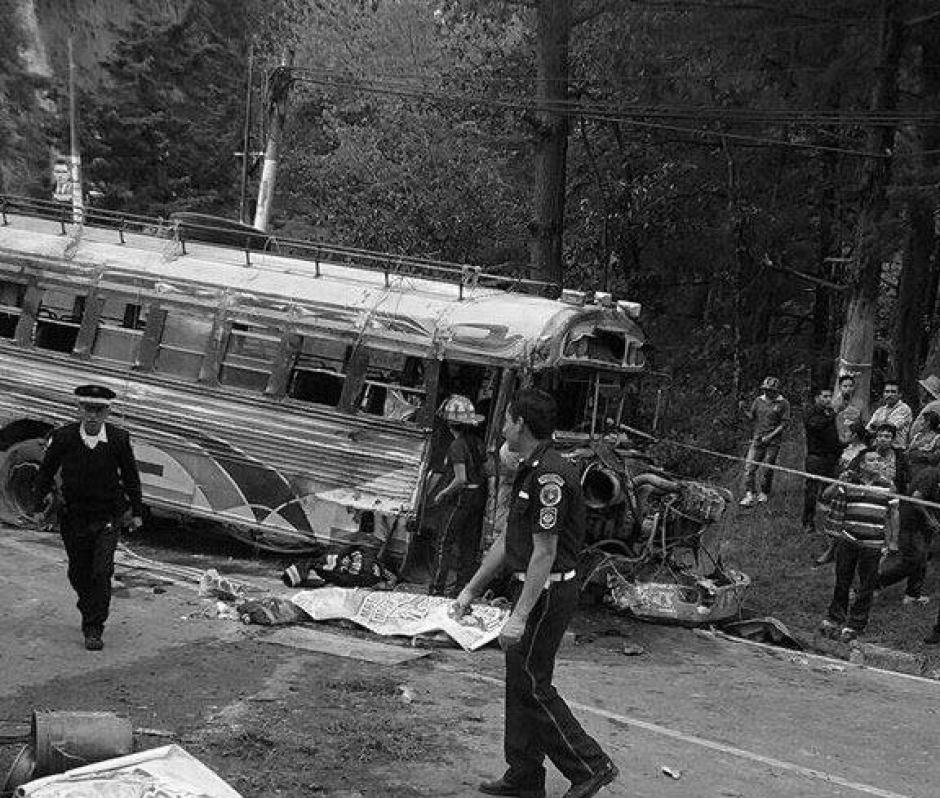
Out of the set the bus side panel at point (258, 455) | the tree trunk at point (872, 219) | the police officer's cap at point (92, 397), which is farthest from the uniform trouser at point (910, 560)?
the police officer's cap at point (92, 397)

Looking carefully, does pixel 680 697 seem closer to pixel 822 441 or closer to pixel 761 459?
pixel 822 441

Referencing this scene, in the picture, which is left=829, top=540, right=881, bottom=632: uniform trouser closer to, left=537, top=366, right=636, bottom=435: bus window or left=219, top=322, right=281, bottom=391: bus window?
left=537, top=366, right=636, bottom=435: bus window

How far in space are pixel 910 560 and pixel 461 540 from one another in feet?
14.5

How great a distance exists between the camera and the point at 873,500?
1095 cm

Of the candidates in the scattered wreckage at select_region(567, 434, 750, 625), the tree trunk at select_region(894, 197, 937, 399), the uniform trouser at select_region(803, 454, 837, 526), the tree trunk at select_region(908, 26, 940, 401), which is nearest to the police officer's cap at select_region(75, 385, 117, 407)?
the scattered wreckage at select_region(567, 434, 750, 625)

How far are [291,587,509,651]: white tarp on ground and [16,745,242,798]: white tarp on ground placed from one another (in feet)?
13.6

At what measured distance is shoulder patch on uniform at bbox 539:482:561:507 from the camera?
591cm

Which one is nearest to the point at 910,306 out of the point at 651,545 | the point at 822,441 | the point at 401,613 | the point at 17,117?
the point at 822,441

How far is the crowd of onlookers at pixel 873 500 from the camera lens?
1104 centimetres

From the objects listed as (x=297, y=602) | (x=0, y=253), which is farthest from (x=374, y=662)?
(x=0, y=253)

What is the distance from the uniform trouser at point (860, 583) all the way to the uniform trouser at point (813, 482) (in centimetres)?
283

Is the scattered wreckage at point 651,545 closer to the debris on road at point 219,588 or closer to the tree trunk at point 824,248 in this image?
the debris on road at point 219,588

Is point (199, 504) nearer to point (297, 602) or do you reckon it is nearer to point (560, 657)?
point (297, 602)

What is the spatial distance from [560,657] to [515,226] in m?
17.0
